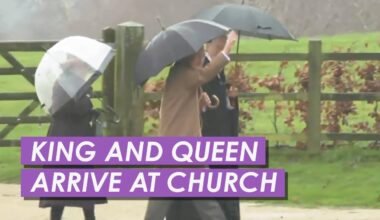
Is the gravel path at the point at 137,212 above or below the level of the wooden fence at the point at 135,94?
below

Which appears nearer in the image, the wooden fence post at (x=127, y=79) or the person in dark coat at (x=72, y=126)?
the person in dark coat at (x=72, y=126)

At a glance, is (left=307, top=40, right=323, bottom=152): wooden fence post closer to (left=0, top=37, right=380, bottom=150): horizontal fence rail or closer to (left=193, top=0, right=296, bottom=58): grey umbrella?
(left=0, top=37, right=380, bottom=150): horizontal fence rail

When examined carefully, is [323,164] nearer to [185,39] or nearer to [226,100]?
[226,100]

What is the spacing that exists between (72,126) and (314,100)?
14.2 ft

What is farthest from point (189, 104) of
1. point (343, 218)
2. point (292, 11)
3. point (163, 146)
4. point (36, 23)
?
point (36, 23)

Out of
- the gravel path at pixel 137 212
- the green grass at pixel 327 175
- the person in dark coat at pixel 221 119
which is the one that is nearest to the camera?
the person in dark coat at pixel 221 119

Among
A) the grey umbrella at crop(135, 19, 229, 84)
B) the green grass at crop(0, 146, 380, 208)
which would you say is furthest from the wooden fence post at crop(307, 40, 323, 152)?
the grey umbrella at crop(135, 19, 229, 84)

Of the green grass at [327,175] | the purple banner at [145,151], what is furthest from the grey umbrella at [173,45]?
the green grass at [327,175]

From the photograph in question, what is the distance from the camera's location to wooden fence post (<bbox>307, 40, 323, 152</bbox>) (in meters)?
12.0

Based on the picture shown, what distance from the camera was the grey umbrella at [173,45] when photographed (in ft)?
23.7

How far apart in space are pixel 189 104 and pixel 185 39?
1.44ft

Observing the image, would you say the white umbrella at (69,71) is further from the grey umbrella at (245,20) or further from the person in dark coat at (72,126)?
the grey umbrella at (245,20)

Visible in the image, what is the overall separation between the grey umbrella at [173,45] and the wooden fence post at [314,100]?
186 inches

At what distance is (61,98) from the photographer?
8.11 m
